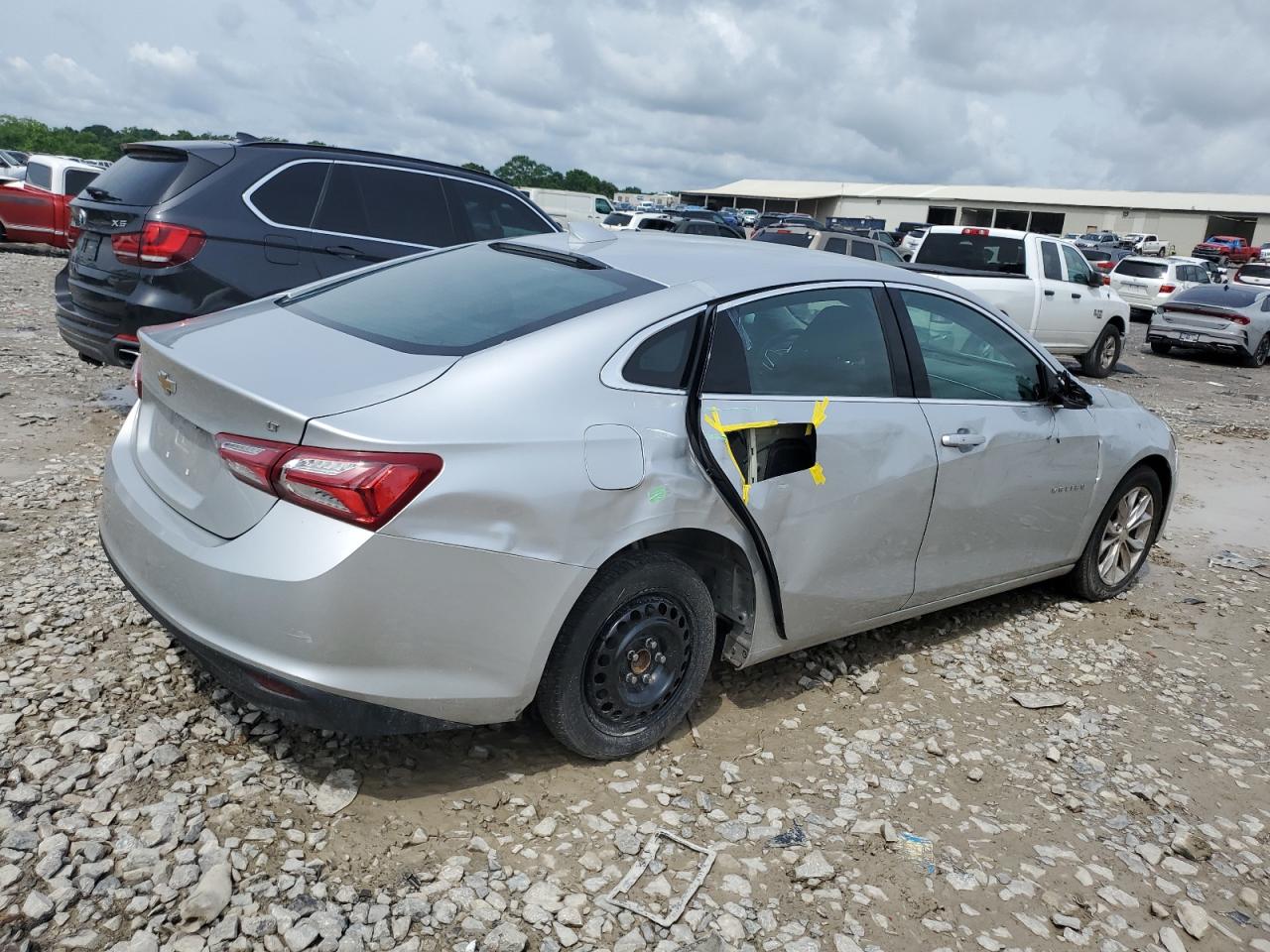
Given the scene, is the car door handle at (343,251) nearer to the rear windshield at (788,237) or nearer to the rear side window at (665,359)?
the rear side window at (665,359)

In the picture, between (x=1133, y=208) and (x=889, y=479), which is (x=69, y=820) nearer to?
(x=889, y=479)

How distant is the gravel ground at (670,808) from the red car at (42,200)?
638 inches

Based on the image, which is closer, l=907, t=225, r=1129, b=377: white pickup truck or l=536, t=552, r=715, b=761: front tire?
l=536, t=552, r=715, b=761: front tire

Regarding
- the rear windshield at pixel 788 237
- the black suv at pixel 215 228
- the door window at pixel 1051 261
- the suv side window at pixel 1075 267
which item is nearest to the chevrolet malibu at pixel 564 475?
the black suv at pixel 215 228

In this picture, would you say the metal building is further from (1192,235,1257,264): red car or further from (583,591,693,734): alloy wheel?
(583,591,693,734): alloy wheel

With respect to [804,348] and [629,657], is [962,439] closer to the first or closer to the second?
[804,348]

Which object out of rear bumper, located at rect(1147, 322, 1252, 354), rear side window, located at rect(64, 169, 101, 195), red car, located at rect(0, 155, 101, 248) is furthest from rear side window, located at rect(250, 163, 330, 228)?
rear bumper, located at rect(1147, 322, 1252, 354)

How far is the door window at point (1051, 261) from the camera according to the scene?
12883mm

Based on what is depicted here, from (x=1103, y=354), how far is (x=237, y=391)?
46.8 ft

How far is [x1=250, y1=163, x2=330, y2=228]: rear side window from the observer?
6.02m

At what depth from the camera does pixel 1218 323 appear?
16953mm

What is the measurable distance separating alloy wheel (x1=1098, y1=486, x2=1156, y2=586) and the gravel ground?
2.18 feet

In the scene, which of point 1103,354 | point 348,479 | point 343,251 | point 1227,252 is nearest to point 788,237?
point 1103,354

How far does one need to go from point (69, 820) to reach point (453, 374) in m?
1.60
